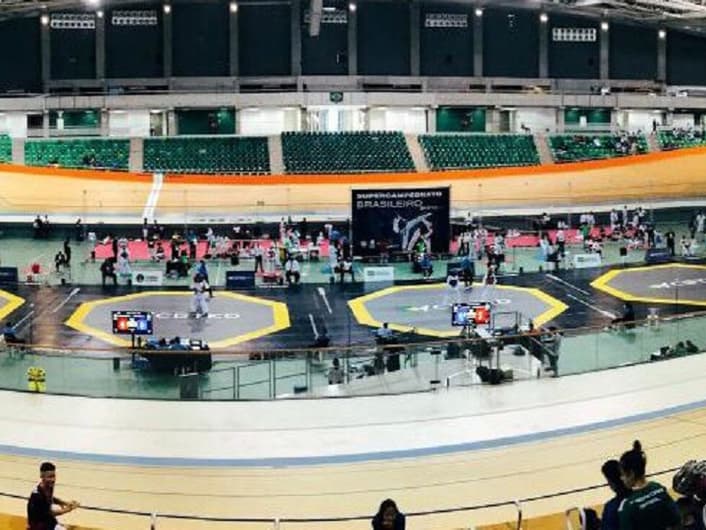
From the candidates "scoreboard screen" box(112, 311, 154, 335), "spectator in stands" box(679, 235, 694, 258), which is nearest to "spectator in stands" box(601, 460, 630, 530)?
"scoreboard screen" box(112, 311, 154, 335)

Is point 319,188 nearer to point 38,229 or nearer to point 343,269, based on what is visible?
point 38,229

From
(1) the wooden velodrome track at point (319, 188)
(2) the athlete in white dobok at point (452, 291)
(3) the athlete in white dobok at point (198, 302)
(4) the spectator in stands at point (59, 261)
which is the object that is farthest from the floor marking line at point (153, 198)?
(2) the athlete in white dobok at point (452, 291)

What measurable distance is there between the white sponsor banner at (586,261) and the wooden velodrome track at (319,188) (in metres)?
10.4

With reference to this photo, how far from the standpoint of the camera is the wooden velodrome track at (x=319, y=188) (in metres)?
42.8

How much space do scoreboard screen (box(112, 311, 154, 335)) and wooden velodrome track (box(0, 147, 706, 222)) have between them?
2153cm

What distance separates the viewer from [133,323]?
823 inches

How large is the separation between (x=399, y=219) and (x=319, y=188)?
12.4 metres

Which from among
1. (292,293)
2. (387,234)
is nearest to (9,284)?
(292,293)

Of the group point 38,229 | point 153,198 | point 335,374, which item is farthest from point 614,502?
point 153,198

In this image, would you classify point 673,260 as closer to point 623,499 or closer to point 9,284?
point 9,284

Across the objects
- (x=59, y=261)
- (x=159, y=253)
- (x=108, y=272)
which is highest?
(x=159, y=253)

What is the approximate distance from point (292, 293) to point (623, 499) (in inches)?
932

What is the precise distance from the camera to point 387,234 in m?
33.5

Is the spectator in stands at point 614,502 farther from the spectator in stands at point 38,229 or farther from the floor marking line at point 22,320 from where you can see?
the spectator in stands at point 38,229
